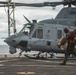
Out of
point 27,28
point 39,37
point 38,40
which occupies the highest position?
point 27,28

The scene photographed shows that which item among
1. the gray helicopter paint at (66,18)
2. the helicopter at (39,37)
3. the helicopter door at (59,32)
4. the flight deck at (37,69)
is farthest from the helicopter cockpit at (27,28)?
the flight deck at (37,69)

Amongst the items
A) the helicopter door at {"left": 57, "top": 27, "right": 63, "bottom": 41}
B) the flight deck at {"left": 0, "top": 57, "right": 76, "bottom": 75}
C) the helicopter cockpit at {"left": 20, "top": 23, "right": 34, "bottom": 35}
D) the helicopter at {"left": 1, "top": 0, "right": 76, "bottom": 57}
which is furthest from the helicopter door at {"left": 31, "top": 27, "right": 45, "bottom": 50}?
the flight deck at {"left": 0, "top": 57, "right": 76, "bottom": 75}

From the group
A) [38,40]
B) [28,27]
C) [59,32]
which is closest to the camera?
[38,40]

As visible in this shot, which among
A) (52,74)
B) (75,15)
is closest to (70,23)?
(75,15)

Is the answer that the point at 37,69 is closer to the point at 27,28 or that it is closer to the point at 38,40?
the point at 38,40

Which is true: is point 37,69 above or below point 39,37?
below

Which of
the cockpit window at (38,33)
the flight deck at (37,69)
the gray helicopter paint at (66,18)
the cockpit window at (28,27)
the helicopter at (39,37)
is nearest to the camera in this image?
the flight deck at (37,69)

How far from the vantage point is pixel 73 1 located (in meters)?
21.9

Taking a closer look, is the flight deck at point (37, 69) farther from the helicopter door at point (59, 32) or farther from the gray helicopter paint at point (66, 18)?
the gray helicopter paint at point (66, 18)

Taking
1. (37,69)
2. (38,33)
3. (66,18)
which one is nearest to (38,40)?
(38,33)

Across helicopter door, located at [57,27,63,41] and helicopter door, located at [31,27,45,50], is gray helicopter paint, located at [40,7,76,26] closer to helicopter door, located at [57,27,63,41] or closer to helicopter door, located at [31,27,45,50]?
helicopter door, located at [57,27,63,41]

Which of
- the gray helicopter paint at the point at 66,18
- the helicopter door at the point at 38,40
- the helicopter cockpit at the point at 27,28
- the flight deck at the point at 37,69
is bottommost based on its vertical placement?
the flight deck at the point at 37,69

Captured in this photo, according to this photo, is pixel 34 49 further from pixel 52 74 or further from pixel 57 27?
pixel 52 74

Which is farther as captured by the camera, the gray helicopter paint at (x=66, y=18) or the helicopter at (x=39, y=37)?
the gray helicopter paint at (x=66, y=18)
